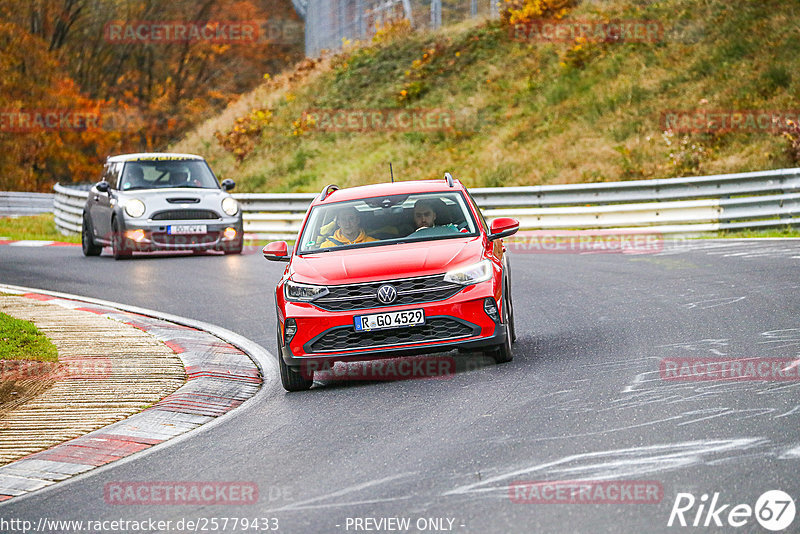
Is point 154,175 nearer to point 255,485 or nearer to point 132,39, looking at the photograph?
point 255,485

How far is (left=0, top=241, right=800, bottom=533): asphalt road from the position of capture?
220 inches

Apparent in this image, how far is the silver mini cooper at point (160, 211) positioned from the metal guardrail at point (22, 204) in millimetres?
18847

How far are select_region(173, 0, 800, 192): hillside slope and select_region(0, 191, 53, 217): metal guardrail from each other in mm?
6755

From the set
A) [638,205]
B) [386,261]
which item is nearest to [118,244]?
[638,205]

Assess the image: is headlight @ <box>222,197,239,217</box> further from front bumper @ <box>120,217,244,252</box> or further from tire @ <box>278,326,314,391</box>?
tire @ <box>278,326,314,391</box>

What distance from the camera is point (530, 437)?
22.5ft

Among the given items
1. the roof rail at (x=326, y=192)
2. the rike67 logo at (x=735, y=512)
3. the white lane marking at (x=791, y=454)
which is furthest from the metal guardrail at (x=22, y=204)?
the rike67 logo at (x=735, y=512)

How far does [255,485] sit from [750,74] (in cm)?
2714

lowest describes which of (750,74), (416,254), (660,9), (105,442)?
(105,442)

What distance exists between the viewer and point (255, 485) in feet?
20.7

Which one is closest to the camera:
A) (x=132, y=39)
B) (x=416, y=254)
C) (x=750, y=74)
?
(x=416, y=254)

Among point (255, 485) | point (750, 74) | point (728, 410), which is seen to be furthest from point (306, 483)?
point (750, 74)

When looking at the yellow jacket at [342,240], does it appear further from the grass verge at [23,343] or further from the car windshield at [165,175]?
the car windshield at [165,175]

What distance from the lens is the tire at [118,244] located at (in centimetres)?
2042
